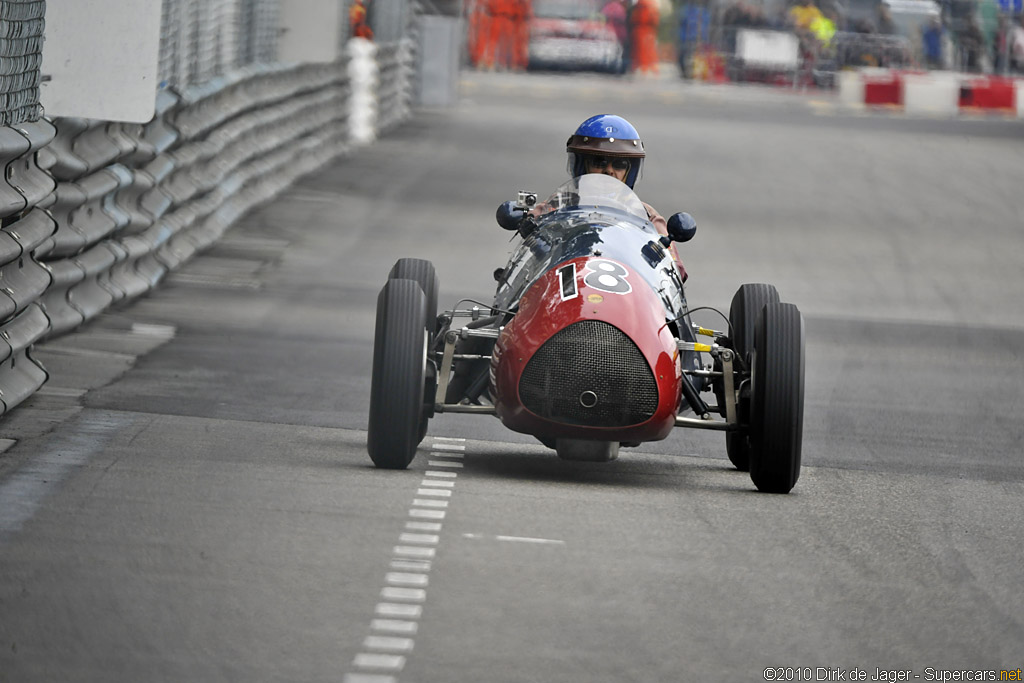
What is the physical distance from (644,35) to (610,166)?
47.8 meters

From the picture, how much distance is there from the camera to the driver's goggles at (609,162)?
Answer: 9.24 meters

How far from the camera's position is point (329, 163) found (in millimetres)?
25406

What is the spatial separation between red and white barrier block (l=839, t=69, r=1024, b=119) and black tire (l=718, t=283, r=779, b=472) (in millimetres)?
A: 34008

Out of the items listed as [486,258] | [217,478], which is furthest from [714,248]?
[217,478]

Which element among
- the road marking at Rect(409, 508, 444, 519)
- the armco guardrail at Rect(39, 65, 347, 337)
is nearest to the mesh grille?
the road marking at Rect(409, 508, 444, 519)

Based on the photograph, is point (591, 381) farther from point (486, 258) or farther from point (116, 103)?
point (486, 258)

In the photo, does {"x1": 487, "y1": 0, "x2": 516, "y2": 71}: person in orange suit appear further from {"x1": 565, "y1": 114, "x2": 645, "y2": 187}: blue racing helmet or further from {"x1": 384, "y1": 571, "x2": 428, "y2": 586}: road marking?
{"x1": 384, "y1": 571, "x2": 428, "y2": 586}: road marking

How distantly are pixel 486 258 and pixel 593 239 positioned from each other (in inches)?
369

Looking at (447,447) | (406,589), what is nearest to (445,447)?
(447,447)

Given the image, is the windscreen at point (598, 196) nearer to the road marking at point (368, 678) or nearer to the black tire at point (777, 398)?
the black tire at point (777, 398)

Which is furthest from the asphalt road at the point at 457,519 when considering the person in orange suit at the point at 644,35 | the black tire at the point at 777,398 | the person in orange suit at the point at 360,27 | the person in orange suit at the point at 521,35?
the person in orange suit at the point at 644,35

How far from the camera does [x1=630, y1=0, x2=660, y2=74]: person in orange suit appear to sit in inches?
2195

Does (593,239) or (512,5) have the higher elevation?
(512,5)

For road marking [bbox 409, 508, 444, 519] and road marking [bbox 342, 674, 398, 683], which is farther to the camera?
road marking [bbox 409, 508, 444, 519]
